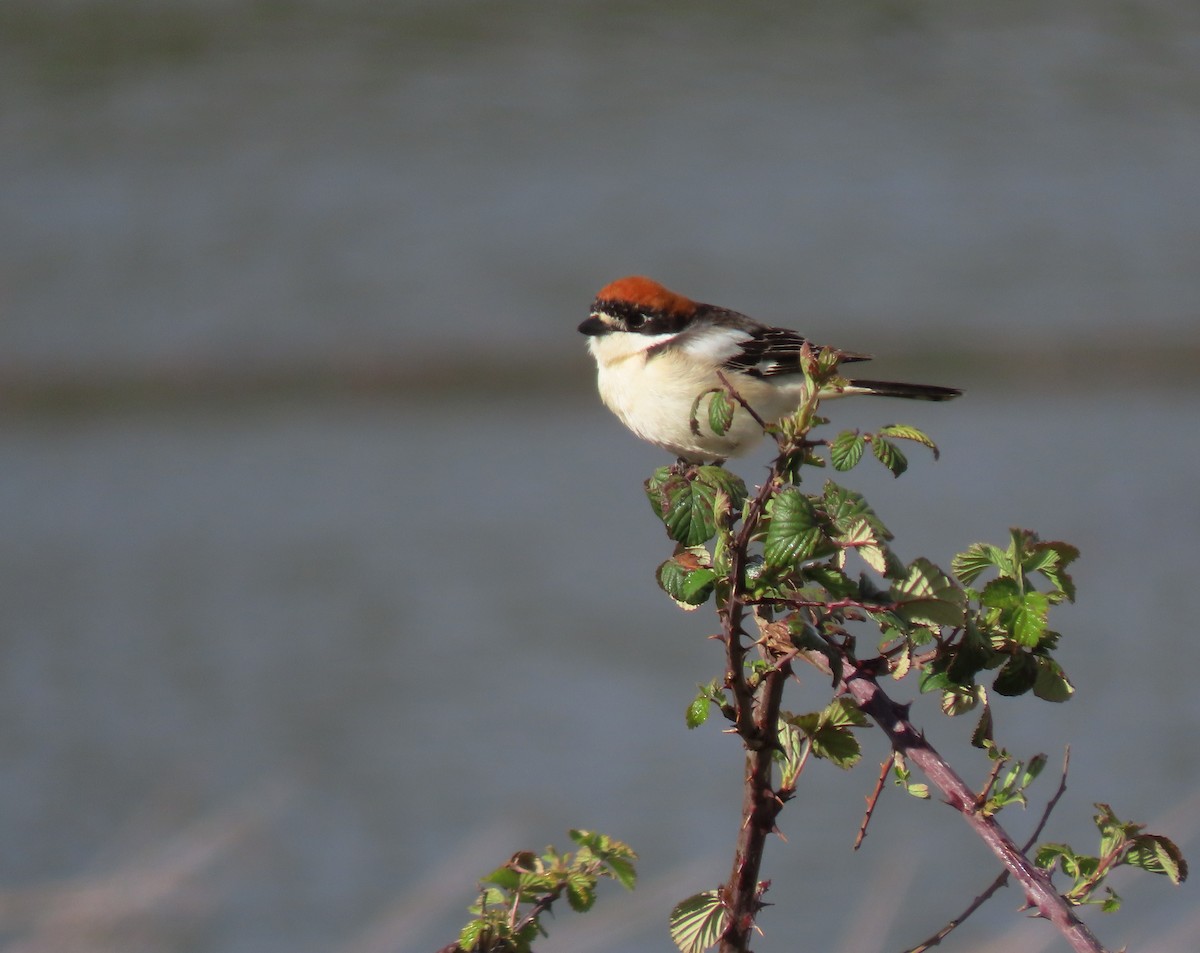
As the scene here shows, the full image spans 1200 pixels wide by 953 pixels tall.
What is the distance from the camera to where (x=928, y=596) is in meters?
0.71

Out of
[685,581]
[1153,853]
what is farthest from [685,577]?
[1153,853]

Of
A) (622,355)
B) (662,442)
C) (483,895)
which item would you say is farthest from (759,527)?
(622,355)

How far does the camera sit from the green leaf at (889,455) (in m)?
0.76

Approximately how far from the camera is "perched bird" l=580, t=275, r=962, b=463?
1847 mm

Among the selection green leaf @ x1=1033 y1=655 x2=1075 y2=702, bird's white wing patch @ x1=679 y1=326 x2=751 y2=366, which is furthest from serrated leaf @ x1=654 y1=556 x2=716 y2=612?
bird's white wing patch @ x1=679 y1=326 x2=751 y2=366

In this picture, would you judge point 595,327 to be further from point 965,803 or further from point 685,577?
point 965,803

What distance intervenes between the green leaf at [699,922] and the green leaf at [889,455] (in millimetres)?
287

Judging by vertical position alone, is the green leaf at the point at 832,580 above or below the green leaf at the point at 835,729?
above

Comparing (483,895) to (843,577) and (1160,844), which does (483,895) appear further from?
(1160,844)

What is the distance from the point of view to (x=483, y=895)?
2.60 ft

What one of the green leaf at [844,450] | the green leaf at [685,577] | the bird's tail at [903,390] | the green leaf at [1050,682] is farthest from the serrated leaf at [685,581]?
the bird's tail at [903,390]

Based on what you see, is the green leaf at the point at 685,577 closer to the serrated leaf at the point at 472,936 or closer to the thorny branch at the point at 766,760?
the thorny branch at the point at 766,760

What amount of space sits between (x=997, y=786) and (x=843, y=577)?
0.19m

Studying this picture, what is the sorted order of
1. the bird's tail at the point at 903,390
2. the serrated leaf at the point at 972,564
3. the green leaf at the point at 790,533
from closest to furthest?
1. the green leaf at the point at 790,533
2. the serrated leaf at the point at 972,564
3. the bird's tail at the point at 903,390
